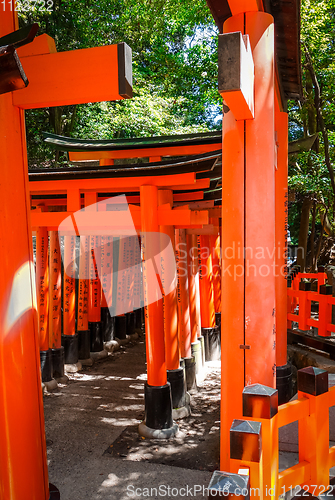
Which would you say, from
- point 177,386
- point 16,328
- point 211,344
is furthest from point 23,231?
point 211,344

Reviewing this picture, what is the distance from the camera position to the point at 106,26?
1241cm

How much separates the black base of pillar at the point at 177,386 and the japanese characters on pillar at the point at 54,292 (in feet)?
9.12

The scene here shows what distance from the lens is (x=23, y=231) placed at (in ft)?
9.23

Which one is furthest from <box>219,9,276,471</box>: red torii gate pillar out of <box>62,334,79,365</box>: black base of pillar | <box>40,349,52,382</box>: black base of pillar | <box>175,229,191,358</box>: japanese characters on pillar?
<box>62,334,79,365</box>: black base of pillar

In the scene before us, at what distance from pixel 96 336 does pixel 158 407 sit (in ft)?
14.7

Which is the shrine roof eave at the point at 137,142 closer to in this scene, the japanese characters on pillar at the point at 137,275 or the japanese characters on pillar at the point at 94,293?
the japanese characters on pillar at the point at 94,293

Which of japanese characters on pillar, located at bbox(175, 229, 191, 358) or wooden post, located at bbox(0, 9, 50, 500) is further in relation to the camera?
japanese characters on pillar, located at bbox(175, 229, 191, 358)

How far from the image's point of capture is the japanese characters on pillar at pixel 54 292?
7.89 m

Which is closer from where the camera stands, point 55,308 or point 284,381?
point 284,381

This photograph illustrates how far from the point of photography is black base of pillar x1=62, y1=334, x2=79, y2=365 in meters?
8.80

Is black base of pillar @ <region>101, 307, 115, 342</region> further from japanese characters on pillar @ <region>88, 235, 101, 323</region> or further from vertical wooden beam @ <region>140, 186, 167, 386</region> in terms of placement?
vertical wooden beam @ <region>140, 186, 167, 386</region>

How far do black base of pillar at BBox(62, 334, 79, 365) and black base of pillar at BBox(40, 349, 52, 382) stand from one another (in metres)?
1.21

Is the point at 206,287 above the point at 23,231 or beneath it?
beneath

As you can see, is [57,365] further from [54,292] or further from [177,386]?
[177,386]
